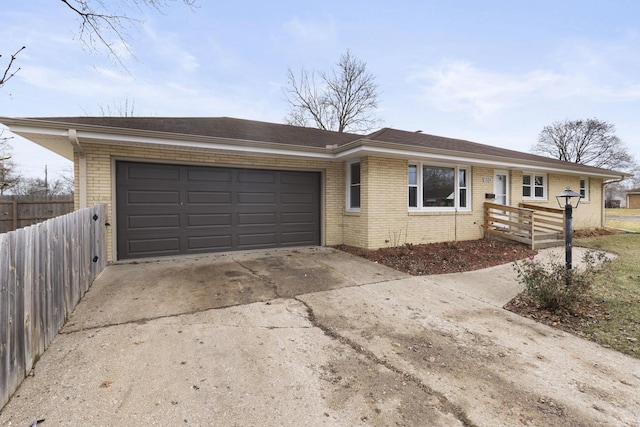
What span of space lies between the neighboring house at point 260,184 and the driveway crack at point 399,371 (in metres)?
4.67

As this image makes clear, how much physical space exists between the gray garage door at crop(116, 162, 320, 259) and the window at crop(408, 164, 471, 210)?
3.04 metres

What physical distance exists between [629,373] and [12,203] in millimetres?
15508

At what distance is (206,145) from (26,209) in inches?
348

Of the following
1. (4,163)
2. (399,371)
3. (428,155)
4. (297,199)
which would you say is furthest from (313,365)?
(4,163)

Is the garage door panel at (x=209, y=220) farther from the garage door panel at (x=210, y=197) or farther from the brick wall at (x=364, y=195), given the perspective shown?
the brick wall at (x=364, y=195)

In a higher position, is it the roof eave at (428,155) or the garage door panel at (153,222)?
the roof eave at (428,155)

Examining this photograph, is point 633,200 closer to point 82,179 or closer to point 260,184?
point 260,184

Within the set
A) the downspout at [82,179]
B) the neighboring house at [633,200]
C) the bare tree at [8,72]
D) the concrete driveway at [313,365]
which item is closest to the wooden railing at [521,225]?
the concrete driveway at [313,365]

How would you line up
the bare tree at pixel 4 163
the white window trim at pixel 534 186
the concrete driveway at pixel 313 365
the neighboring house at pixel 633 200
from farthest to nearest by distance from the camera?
the neighboring house at pixel 633 200, the white window trim at pixel 534 186, the bare tree at pixel 4 163, the concrete driveway at pixel 313 365

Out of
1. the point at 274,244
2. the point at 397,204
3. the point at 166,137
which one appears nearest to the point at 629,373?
the point at 397,204

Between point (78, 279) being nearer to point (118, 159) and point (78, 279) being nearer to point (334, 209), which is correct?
point (118, 159)

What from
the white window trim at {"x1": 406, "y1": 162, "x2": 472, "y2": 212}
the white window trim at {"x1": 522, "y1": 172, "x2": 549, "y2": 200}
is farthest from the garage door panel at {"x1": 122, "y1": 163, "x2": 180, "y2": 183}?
the white window trim at {"x1": 522, "y1": 172, "x2": 549, "y2": 200}

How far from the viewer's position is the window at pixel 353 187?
8.75m

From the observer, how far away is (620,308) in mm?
4285
